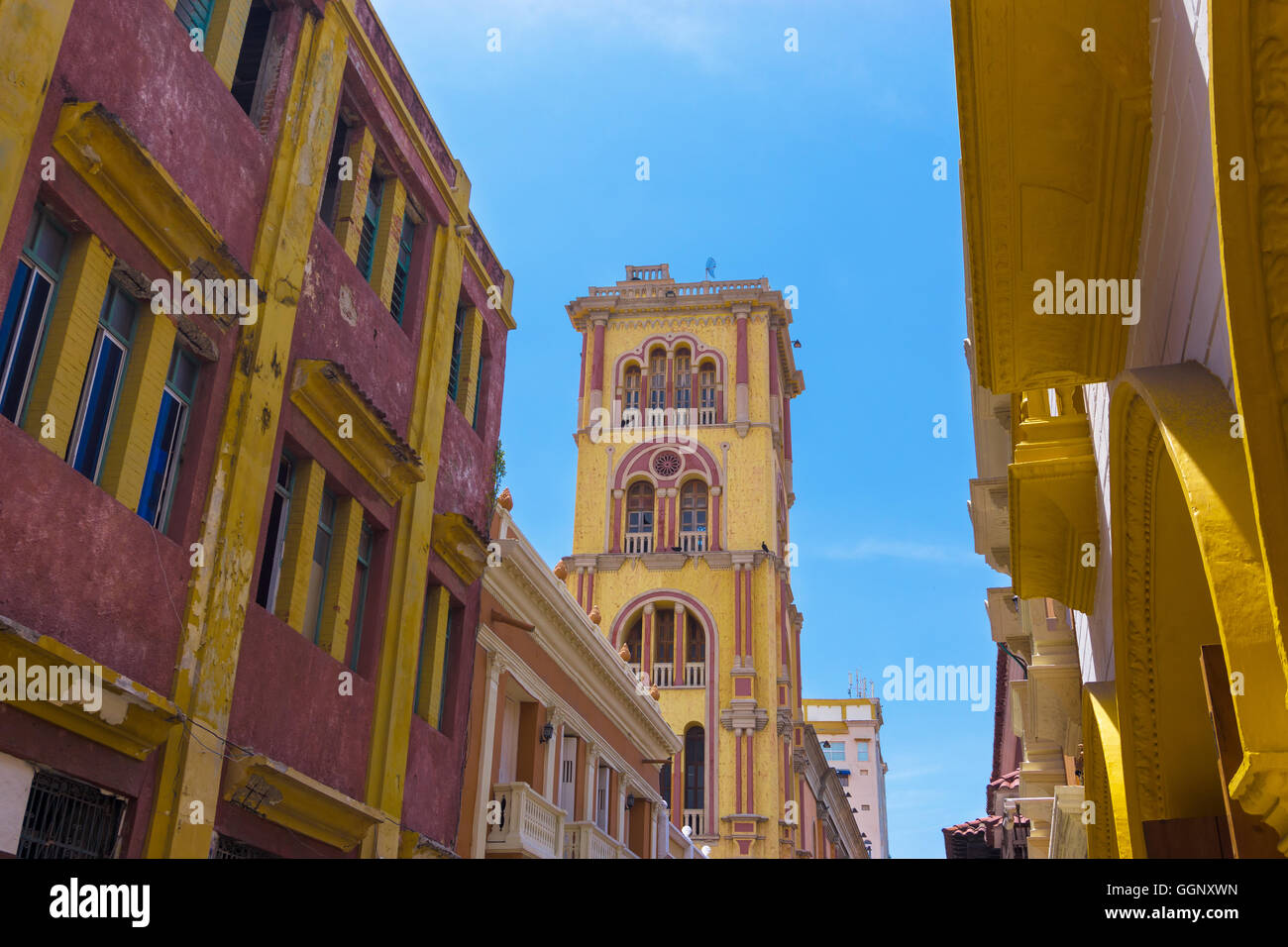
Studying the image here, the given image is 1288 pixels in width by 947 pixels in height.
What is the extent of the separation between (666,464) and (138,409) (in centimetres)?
3487

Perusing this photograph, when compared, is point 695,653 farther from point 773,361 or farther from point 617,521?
point 773,361

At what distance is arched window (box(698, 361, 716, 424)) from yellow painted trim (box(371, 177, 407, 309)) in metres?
30.4

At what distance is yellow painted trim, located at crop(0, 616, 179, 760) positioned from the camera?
666 centimetres

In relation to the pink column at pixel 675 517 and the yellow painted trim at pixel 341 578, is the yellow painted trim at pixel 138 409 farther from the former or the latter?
the pink column at pixel 675 517

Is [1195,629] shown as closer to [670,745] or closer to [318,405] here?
[318,405]

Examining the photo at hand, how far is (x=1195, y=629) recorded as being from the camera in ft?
19.4

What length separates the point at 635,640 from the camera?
136 ft

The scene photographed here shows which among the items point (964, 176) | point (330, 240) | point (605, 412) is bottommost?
point (964, 176)

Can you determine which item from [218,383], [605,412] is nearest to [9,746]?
[218,383]

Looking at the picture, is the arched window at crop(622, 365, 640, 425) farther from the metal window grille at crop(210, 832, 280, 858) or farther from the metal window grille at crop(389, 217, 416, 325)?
the metal window grille at crop(210, 832, 280, 858)

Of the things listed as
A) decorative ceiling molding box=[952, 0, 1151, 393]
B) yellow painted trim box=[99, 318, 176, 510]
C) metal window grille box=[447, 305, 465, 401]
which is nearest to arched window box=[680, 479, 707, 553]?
metal window grille box=[447, 305, 465, 401]

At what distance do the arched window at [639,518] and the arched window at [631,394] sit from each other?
2.51 m

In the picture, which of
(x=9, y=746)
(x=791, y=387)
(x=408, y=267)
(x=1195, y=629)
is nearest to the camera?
(x=1195, y=629)
